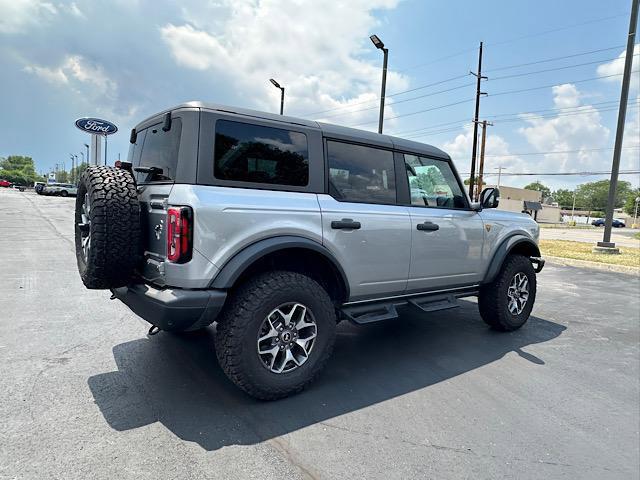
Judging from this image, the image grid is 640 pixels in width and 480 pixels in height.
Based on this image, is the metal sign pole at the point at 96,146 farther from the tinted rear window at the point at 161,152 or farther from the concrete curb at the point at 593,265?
the concrete curb at the point at 593,265

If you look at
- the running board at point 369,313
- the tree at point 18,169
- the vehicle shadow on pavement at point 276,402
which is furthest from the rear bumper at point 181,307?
the tree at point 18,169

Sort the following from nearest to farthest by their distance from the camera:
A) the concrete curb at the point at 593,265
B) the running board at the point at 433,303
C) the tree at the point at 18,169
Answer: the running board at the point at 433,303 < the concrete curb at the point at 593,265 < the tree at the point at 18,169

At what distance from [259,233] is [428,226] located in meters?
1.80

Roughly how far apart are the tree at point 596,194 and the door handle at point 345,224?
408 feet

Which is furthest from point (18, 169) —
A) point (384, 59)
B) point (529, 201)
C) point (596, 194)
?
point (596, 194)

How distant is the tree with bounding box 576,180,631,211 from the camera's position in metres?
109

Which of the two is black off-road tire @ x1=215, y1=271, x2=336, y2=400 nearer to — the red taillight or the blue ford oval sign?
the red taillight

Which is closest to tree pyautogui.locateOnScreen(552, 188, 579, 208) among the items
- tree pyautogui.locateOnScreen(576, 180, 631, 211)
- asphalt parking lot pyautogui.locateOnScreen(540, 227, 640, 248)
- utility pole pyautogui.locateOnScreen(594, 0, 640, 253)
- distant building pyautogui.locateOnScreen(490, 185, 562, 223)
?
tree pyautogui.locateOnScreen(576, 180, 631, 211)

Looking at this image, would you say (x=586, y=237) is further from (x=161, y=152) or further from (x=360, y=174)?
(x=161, y=152)

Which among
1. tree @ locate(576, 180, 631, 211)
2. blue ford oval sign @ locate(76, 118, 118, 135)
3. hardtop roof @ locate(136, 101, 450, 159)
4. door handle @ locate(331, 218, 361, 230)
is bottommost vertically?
door handle @ locate(331, 218, 361, 230)

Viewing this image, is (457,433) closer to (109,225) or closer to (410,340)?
(410,340)

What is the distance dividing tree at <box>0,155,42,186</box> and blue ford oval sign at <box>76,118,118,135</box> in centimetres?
11079

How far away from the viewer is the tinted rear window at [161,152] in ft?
9.45

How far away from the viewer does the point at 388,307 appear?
3.75 metres
